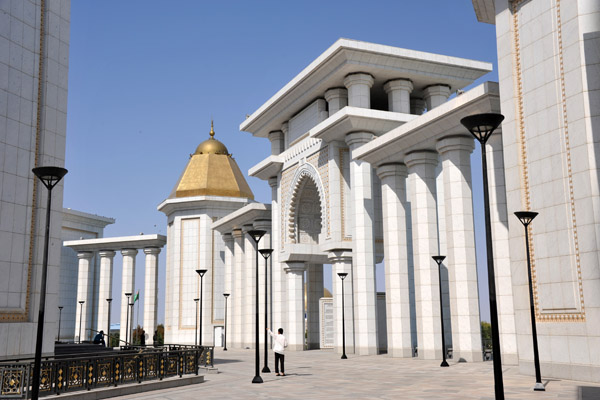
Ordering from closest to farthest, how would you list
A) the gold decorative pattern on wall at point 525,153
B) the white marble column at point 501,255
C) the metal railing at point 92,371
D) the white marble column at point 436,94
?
the metal railing at point 92,371 < the gold decorative pattern on wall at point 525,153 < the white marble column at point 501,255 < the white marble column at point 436,94

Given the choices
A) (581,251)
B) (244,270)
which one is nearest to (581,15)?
(581,251)

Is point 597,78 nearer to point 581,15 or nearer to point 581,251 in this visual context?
point 581,15

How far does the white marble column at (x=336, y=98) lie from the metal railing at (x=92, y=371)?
57.2 ft

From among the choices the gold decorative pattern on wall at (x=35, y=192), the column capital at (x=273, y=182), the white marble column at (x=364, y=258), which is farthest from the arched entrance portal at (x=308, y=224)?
the gold decorative pattern on wall at (x=35, y=192)

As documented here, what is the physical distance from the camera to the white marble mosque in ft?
51.0

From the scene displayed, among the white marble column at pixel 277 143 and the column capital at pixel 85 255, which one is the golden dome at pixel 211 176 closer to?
the column capital at pixel 85 255

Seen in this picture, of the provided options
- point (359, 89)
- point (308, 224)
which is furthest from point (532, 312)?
point (308, 224)

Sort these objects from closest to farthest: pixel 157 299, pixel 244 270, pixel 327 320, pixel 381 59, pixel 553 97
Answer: pixel 553 97
pixel 381 59
pixel 327 320
pixel 244 270
pixel 157 299

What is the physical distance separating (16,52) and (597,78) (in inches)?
614

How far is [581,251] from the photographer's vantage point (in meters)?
15.1

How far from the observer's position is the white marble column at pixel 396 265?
2516cm

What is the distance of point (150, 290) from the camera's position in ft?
166

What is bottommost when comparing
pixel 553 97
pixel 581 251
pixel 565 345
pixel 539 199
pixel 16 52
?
pixel 565 345

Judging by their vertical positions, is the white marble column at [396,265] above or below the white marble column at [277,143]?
below
